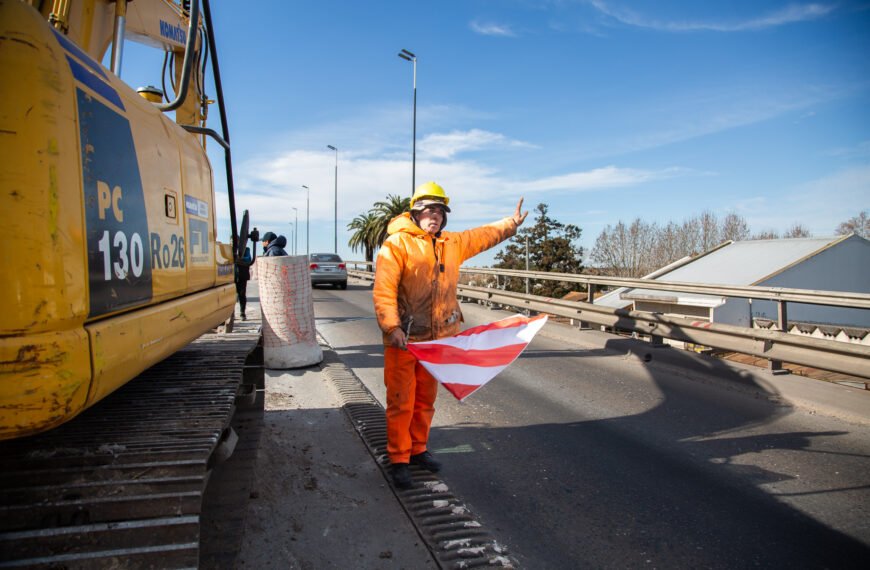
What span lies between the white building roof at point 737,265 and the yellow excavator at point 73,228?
72.1 feet

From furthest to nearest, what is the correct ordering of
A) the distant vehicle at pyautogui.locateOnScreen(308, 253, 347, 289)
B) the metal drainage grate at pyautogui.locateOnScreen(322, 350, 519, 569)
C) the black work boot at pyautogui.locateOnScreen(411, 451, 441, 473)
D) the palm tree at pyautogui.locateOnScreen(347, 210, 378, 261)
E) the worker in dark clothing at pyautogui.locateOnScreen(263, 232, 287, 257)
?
the palm tree at pyautogui.locateOnScreen(347, 210, 378, 261), the distant vehicle at pyautogui.locateOnScreen(308, 253, 347, 289), the worker in dark clothing at pyautogui.locateOnScreen(263, 232, 287, 257), the black work boot at pyautogui.locateOnScreen(411, 451, 441, 473), the metal drainage grate at pyautogui.locateOnScreen(322, 350, 519, 569)

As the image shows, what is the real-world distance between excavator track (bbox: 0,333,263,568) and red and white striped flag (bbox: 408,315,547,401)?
1785mm

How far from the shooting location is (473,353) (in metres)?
4.09

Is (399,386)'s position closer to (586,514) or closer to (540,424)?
(586,514)

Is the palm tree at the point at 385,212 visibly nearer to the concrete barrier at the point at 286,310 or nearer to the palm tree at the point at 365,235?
the palm tree at the point at 365,235

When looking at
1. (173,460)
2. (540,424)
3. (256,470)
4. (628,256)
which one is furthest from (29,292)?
(628,256)

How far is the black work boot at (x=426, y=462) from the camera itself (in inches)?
160

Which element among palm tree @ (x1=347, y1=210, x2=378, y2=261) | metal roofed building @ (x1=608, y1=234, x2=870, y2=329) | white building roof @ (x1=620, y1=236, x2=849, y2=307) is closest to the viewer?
white building roof @ (x1=620, y1=236, x2=849, y2=307)

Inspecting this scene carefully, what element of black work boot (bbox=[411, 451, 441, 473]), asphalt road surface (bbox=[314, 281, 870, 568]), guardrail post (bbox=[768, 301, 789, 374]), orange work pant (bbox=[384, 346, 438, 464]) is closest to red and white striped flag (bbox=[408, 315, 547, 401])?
orange work pant (bbox=[384, 346, 438, 464])

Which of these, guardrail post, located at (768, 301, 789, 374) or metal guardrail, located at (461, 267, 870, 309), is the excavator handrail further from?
guardrail post, located at (768, 301, 789, 374)

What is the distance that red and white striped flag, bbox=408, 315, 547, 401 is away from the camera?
387 cm

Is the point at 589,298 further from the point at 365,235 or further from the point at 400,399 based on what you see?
the point at 365,235

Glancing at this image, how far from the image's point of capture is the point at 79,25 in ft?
9.65

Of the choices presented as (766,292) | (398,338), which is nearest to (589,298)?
(766,292)
